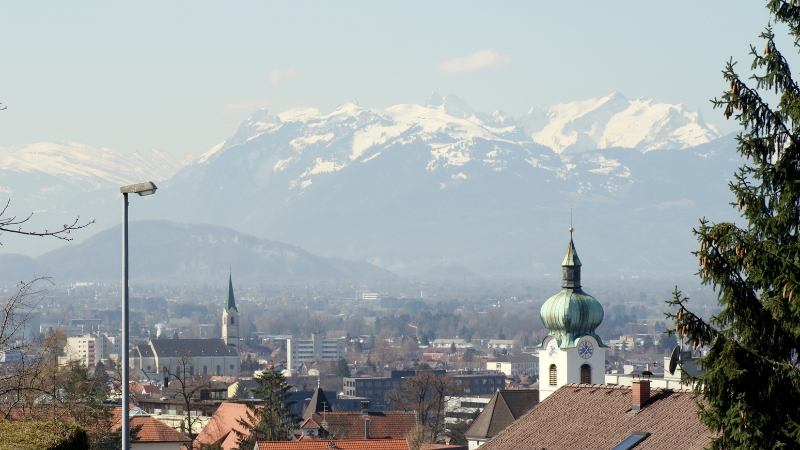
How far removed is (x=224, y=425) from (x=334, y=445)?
2696 centimetres

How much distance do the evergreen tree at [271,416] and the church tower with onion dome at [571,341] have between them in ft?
34.3

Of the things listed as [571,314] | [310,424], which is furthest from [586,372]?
[310,424]

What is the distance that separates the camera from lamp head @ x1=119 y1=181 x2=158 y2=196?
20172 millimetres

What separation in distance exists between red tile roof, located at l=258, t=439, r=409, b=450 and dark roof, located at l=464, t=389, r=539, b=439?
18.1 meters

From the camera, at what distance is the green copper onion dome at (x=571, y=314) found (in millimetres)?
64188

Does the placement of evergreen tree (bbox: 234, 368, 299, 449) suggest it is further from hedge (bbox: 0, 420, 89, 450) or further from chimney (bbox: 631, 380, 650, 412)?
hedge (bbox: 0, 420, 89, 450)

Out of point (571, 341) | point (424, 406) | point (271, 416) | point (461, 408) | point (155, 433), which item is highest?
point (571, 341)

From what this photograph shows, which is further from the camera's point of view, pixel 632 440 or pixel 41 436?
pixel 632 440

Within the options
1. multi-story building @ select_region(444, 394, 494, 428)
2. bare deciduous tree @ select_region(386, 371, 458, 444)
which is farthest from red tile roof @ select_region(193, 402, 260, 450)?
multi-story building @ select_region(444, 394, 494, 428)

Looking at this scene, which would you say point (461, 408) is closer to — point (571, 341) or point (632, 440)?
point (571, 341)

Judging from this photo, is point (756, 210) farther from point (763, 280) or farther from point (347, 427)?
point (347, 427)

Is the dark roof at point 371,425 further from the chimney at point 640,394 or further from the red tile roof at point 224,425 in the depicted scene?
the chimney at point 640,394

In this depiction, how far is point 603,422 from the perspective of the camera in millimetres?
34594

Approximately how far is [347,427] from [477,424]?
12222mm
